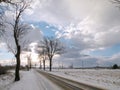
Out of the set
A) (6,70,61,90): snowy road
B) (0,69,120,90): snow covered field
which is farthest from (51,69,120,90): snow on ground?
(6,70,61,90): snowy road

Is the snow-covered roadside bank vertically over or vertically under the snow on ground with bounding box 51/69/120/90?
over

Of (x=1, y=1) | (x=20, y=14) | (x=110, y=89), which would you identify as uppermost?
(x=20, y=14)

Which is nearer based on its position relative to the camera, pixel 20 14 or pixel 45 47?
pixel 20 14

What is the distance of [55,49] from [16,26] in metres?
61.8

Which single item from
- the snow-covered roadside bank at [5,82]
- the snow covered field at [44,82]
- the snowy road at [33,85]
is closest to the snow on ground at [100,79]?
the snow covered field at [44,82]

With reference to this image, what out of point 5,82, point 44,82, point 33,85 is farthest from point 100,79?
point 5,82

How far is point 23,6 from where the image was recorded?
3241 cm

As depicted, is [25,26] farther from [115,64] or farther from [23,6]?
[115,64]

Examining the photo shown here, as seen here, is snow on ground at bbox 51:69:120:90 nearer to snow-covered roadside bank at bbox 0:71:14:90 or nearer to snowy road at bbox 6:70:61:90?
snowy road at bbox 6:70:61:90

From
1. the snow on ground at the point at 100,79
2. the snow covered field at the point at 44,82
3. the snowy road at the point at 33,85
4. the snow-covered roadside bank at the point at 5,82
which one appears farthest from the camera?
the snow on ground at the point at 100,79

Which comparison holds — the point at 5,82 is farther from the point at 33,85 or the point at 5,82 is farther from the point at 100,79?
the point at 100,79

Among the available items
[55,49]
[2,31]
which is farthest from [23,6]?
[55,49]

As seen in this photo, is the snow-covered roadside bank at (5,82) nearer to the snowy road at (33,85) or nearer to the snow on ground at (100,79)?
the snowy road at (33,85)

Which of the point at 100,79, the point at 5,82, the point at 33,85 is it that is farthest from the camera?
the point at 100,79
